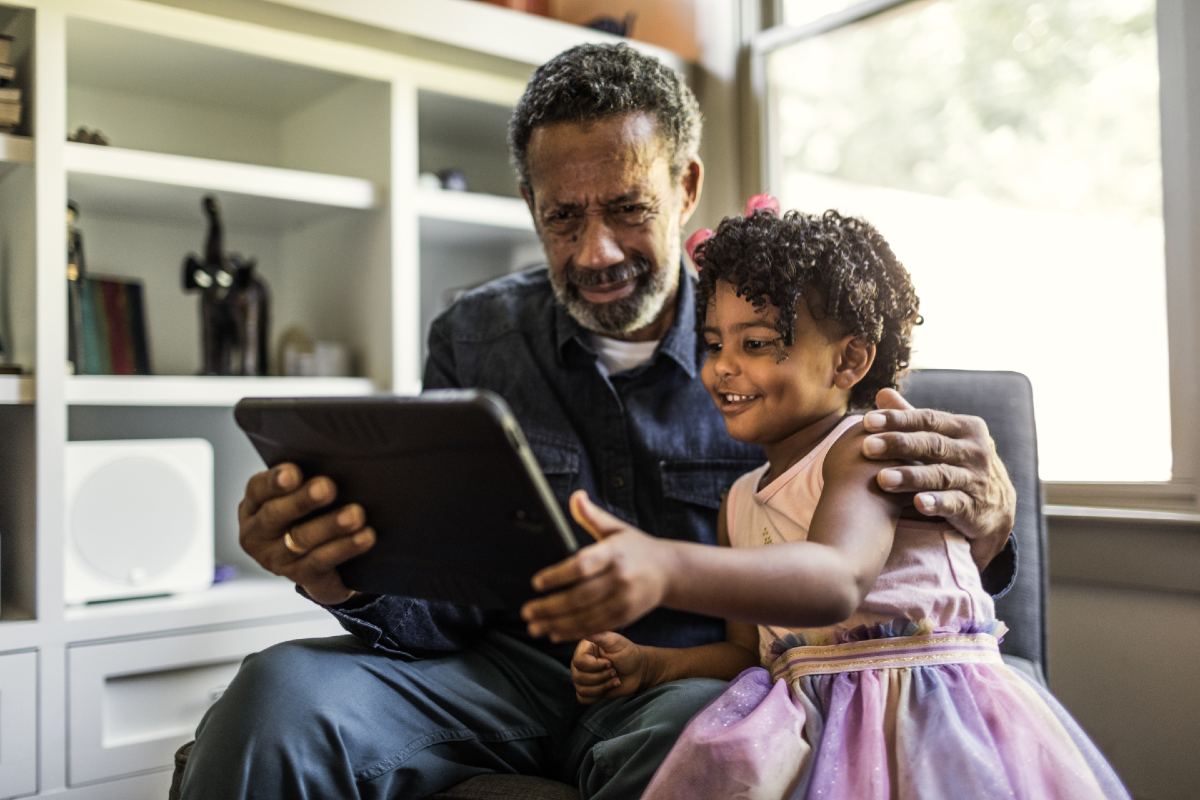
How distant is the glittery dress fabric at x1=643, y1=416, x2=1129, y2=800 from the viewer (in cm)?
90

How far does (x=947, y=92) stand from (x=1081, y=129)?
1.06 feet

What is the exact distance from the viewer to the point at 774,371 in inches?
42.8

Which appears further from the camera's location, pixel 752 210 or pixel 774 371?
pixel 752 210

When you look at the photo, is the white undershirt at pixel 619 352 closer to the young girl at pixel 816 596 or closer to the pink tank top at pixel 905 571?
the young girl at pixel 816 596

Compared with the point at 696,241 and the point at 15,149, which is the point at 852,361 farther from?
the point at 15,149

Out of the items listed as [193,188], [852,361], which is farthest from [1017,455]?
[193,188]

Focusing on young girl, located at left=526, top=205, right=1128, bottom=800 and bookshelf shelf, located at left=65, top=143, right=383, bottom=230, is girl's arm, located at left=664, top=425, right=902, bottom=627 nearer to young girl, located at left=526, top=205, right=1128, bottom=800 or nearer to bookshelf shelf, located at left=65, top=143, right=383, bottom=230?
young girl, located at left=526, top=205, right=1128, bottom=800

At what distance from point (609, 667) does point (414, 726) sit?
23 centimetres

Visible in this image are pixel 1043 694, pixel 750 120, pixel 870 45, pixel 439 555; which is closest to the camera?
pixel 439 555

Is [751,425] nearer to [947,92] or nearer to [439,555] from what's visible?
[439,555]

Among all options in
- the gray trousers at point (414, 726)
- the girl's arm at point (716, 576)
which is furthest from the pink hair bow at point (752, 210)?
the gray trousers at point (414, 726)

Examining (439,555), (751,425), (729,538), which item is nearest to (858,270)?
(751,425)

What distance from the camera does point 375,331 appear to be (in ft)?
7.29

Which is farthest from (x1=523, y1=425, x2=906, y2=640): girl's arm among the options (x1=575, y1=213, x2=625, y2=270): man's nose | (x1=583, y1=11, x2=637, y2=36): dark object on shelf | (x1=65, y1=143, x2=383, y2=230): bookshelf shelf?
(x1=583, y1=11, x2=637, y2=36): dark object on shelf
